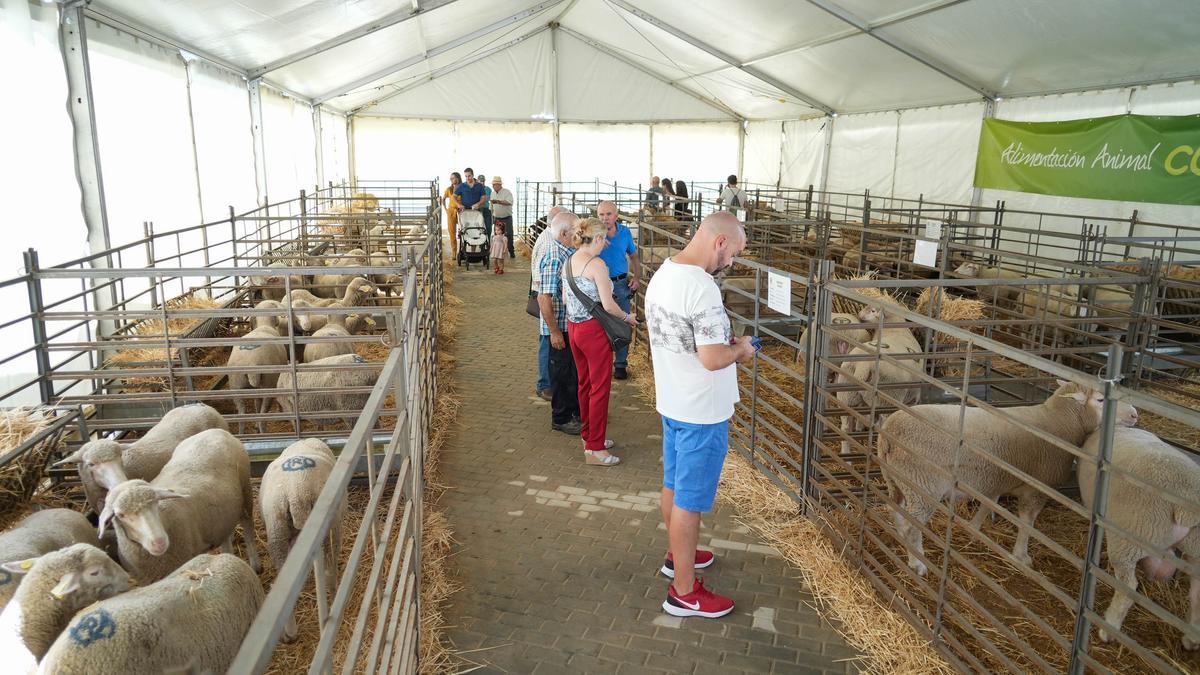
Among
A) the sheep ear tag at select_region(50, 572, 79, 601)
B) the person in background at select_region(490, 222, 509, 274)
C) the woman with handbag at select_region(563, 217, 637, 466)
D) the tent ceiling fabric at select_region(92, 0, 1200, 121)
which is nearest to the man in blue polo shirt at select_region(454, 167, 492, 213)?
the person in background at select_region(490, 222, 509, 274)

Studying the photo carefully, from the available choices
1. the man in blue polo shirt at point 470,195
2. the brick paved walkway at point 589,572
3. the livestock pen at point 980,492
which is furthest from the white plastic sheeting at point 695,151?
the brick paved walkway at point 589,572

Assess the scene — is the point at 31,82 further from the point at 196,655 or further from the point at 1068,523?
the point at 1068,523

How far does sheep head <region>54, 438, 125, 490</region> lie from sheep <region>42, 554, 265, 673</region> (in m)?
1.12

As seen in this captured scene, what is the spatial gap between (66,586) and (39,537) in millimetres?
859

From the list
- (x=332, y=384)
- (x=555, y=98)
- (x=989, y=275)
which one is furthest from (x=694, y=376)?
(x=555, y=98)

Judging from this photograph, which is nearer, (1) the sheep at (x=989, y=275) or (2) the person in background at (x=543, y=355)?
(2) the person in background at (x=543, y=355)

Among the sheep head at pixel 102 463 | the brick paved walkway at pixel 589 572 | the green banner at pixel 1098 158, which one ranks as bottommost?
the brick paved walkway at pixel 589 572

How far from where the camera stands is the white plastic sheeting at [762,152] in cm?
2517

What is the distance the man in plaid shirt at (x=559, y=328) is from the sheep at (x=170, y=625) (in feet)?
11.8

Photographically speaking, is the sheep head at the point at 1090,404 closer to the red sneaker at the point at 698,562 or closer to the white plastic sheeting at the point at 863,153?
the red sneaker at the point at 698,562

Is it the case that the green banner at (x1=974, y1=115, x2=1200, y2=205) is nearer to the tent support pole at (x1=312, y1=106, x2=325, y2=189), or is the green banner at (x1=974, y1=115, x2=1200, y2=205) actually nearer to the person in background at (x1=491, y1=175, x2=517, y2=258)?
Result: the person in background at (x1=491, y1=175, x2=517, y2=258)

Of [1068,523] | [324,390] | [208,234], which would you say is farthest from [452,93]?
[1068,523]

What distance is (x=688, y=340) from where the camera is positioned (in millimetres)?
3877

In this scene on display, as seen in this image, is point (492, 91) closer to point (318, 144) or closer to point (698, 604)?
point (318, 144)
